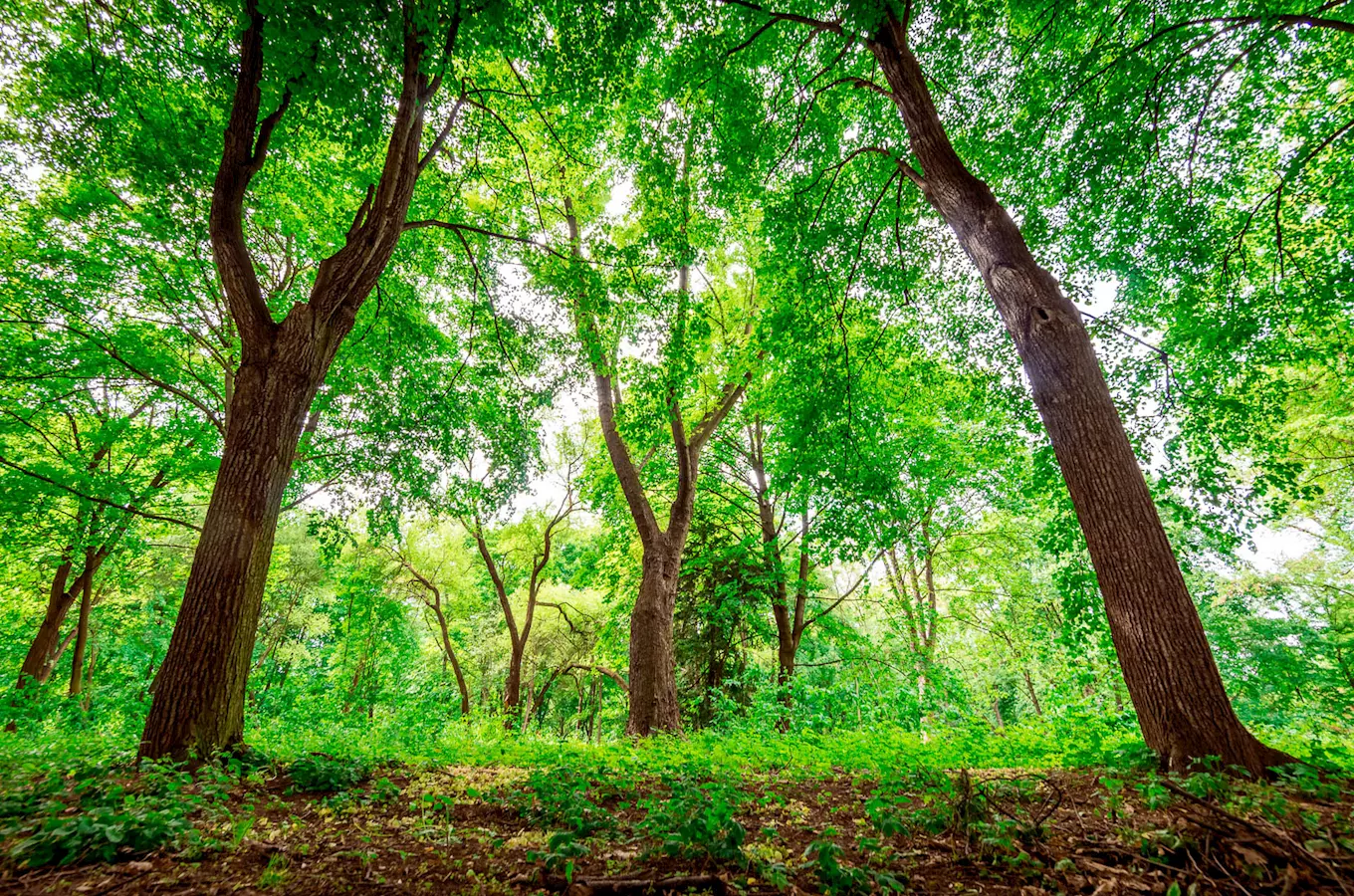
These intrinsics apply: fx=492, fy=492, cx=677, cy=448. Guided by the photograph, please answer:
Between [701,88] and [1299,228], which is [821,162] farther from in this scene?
[1299,228]

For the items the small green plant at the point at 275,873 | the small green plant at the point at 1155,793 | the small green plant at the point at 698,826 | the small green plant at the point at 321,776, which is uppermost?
the small green plant at the point at 1155,793

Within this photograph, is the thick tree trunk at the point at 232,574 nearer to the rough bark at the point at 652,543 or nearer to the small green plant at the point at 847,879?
the rough bark at the point at 652,543

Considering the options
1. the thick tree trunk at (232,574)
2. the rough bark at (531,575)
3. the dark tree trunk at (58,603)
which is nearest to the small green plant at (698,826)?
the thick tree trunk at (232,574)

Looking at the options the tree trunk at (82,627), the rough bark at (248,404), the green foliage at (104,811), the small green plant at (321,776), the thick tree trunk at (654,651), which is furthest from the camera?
the tree trunk at (82,627)

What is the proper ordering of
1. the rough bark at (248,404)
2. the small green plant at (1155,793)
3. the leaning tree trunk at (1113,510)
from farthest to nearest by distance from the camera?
the rough bark at (248,404) < the leaning tree trunk at (1113,510) < the small green plant at (1155,793)

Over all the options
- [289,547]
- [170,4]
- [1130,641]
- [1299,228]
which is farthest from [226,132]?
[289,547]

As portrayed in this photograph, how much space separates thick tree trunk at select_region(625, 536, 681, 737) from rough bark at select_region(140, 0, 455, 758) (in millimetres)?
5320

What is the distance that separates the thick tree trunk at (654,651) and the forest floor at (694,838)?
14.8 ft

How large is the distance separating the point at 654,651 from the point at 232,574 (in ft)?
19.2

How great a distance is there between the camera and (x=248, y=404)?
4.73 metres

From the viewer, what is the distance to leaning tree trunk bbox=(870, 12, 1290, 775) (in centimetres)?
344

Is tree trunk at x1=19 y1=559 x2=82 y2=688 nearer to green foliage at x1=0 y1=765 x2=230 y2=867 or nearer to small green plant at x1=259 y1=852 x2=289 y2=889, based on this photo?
green foliage at x1=0 y1=765 x2=230 y2=867

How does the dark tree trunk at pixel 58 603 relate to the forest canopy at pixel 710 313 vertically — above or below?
below

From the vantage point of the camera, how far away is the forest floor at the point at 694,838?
7.14 ft
